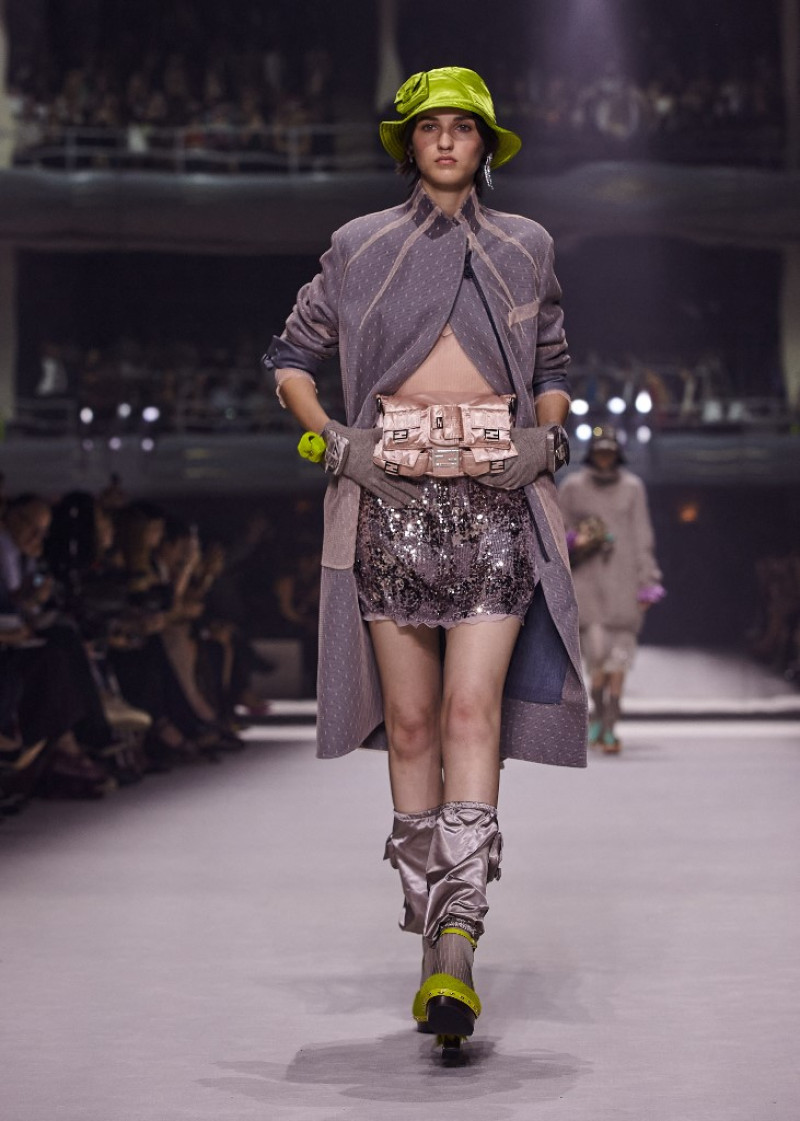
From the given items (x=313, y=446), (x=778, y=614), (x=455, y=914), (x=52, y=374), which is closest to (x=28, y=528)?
(x=313, y=446)

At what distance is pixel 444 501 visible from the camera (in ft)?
11.5

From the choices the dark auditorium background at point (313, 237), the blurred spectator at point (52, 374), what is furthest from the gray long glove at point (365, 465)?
the blurred spectator at point (52, 374)

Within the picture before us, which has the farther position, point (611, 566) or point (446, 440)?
point (611, 566)

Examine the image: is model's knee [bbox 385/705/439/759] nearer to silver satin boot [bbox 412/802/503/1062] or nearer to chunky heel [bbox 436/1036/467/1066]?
silver satin boot [bbox 412/802/503/1062]

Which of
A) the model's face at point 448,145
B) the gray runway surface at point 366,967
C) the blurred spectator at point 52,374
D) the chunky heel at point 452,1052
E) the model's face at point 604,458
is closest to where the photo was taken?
the gray runway surface at point 366,967

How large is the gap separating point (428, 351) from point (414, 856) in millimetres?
809

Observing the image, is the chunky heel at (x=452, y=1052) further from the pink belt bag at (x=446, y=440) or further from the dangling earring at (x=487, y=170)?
the dangling earring at (x=487, y=170)

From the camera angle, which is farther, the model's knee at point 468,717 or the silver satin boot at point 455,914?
the model's knee at point 468,717

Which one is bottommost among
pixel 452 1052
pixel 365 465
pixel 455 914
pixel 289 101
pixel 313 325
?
pixel 452 1052

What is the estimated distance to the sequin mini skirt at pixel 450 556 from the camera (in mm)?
3502

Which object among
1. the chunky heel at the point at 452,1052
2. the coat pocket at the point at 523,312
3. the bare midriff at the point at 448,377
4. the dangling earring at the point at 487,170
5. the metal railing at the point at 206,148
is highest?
the metal railing at the point at 206,148

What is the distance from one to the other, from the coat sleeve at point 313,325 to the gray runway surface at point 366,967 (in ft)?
3.54

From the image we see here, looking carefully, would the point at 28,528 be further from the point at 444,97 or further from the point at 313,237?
the point at 313,237

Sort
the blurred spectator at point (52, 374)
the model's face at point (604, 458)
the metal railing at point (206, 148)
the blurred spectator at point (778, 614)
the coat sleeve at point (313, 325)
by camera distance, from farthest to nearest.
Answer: the metal railing at point (206, 148), the blurred spectator at point (52, 374), the blurred spectator at point (778, 614), the model's face at point (604, 458), the coat sleeve at point (313, 325)
